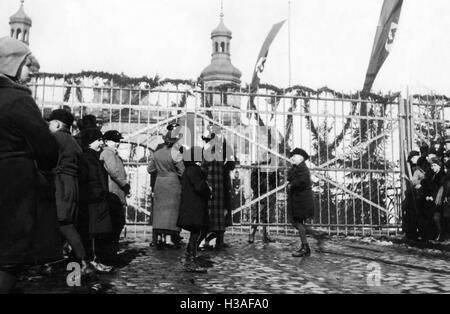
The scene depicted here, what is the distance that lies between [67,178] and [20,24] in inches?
1877

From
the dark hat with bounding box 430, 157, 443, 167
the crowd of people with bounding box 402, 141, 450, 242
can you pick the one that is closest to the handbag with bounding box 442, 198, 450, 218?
the crowd of people with bounding box 402, 141, 450, 242

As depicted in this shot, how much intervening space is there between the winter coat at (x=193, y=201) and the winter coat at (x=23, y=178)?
2.62 metres

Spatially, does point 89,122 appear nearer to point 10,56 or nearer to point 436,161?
point 10,56

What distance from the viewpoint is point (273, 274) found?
487cm

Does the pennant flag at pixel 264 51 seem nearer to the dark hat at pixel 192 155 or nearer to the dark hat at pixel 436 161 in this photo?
the dark hat at pixel 436 161

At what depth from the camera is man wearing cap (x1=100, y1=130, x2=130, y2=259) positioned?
5.41 meters

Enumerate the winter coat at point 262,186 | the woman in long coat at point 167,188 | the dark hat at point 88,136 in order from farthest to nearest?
the winter coat at point 262,186, the woman in long coat at point 167,188, the dark hat at point 88,136

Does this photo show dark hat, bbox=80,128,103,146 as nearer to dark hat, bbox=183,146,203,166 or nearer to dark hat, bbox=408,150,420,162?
dark hat, bbox=183,146,203,166

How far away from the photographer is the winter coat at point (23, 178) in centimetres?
218

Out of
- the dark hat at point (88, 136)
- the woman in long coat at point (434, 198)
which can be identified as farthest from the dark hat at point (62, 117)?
the woman in long coat at point (434, 198)

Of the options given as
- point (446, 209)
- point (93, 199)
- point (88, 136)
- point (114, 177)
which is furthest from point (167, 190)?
point (446, 209)

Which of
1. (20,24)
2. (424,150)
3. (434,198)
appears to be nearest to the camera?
(434,198)

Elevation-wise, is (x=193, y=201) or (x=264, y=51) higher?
(x=264, y=51)

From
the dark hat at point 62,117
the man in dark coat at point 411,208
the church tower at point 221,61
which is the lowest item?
the man in dark coat at point 411,208
